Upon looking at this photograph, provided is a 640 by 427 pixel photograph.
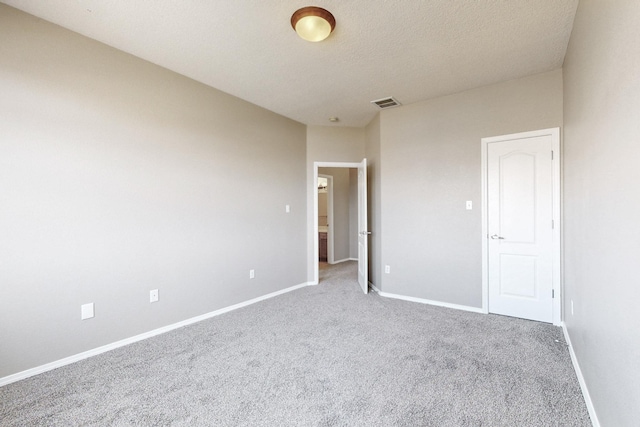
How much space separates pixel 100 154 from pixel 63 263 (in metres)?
0.93

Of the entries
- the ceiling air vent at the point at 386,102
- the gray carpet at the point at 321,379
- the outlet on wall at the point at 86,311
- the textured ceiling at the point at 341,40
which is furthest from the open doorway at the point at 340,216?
the outlet on wall at the point at 86,311

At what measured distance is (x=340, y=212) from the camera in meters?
6.65

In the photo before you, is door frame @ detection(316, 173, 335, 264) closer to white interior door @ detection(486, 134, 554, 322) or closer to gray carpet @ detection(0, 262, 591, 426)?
gray carpet @ detection(0, 262, 591, 426)

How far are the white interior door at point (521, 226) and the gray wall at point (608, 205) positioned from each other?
2.52 ft

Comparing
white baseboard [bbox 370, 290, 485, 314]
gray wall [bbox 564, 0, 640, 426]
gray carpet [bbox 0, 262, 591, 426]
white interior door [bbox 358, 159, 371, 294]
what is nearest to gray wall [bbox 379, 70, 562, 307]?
white baseboard [bbox 370, 290, 485, 314]

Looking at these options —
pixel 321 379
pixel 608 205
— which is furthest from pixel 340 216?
pixel 608 205

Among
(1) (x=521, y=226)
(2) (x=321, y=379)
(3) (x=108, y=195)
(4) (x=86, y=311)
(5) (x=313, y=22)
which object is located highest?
(5) (x=313, y=22)

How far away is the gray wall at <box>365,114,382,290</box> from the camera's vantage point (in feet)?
13.5

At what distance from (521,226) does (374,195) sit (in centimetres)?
190

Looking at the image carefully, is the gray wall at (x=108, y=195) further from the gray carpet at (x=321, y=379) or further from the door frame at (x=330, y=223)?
the door frame at (x=330, y=223)

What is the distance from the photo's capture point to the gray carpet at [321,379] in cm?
164

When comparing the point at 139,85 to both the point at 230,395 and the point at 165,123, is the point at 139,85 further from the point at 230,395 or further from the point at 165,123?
the point at 230,395

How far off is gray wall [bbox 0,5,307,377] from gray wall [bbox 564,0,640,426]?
3232mm

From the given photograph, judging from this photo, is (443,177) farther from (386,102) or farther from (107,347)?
(107,347)
